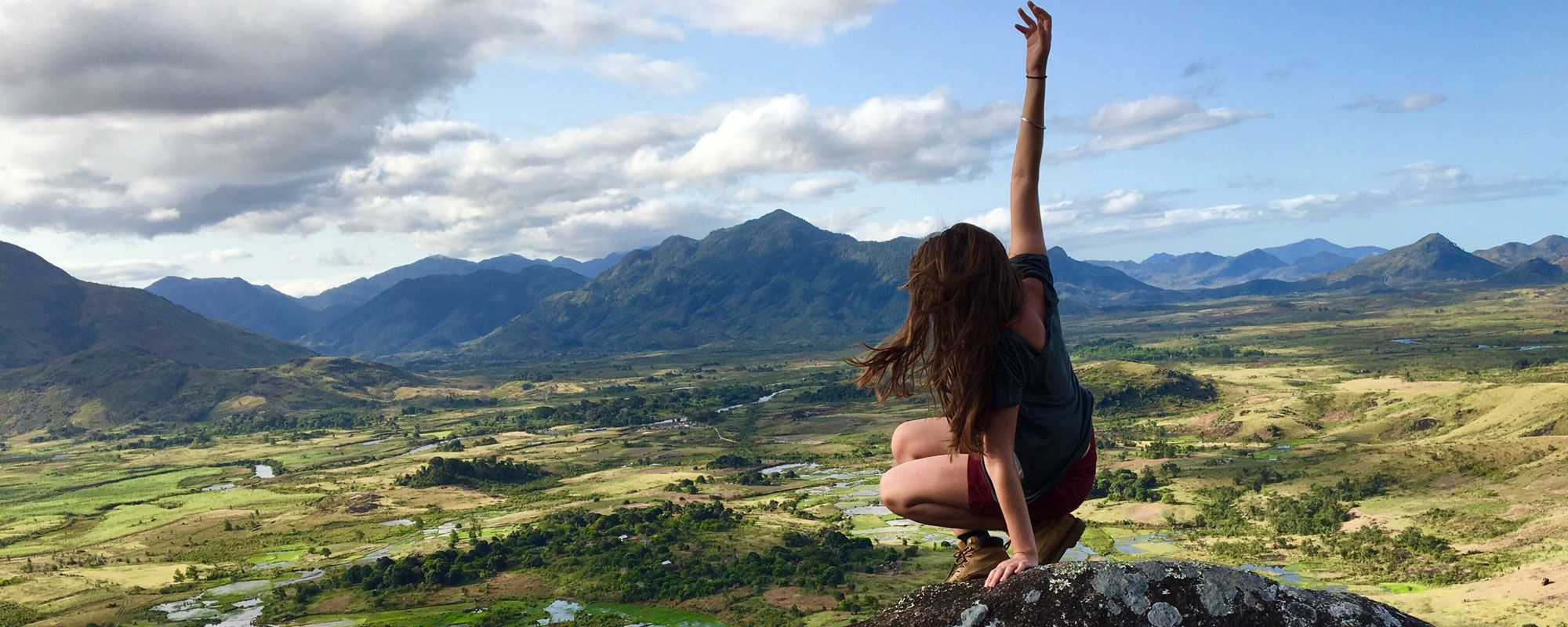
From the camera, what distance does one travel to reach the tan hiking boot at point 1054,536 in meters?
7.53

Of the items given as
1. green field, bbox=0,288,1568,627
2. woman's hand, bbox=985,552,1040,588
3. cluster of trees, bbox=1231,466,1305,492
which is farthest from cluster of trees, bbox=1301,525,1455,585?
woman's hand, bbox=985,552,1040,588

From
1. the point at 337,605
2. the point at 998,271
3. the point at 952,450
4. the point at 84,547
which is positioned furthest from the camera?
the point at 84,547

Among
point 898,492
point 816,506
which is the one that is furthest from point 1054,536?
point 816,506

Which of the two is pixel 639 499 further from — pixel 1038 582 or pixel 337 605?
pixel 1038 582

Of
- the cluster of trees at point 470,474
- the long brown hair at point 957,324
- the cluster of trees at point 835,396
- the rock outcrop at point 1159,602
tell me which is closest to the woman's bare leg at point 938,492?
the long brown hair at point 957,324

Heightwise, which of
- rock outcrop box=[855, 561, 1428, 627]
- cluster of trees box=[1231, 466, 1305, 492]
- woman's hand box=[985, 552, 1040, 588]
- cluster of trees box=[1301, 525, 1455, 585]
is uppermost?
woman's hand box=[985, 552, 1040, 588]

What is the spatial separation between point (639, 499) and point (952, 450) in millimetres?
98475

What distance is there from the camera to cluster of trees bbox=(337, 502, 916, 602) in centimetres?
7019

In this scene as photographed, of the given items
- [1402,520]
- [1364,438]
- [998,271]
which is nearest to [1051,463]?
[998,271]

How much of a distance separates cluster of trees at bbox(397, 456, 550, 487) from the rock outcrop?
12295cm

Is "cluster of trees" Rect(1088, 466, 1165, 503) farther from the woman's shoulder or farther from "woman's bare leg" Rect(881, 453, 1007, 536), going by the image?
the woman's shoulder

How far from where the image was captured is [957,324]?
20.6 feet

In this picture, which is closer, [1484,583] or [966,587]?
[966,587]

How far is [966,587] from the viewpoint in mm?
6926
